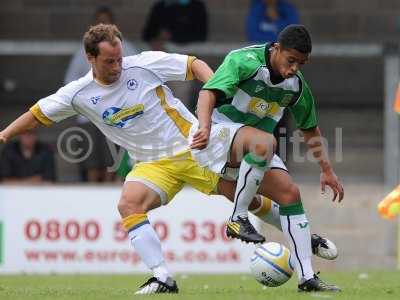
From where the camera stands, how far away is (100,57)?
9375 mm

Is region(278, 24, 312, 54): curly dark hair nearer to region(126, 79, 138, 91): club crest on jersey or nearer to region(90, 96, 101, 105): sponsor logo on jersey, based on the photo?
region(126, 79, 138, 91): club crest on jersey

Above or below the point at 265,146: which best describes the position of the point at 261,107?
above

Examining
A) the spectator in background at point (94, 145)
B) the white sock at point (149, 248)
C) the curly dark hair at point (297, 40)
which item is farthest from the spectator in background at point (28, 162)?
the curly dark hair at point (297, 40)

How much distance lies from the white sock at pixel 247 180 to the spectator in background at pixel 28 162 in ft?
22.7

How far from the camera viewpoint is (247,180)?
925 cm

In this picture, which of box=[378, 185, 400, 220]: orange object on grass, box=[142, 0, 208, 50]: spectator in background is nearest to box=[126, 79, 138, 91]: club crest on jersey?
box=[378, 185, 400, 220]: orange object on grass

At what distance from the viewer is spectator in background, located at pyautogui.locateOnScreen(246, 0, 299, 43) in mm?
16094

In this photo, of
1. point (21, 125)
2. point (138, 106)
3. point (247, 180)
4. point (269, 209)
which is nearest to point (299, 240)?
point (269, 209)

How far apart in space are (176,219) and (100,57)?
5950 millimetres

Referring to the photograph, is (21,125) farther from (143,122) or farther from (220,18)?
(220,18)

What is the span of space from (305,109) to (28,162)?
22.9 ft

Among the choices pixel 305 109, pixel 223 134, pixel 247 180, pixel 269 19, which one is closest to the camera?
pixel 247 180

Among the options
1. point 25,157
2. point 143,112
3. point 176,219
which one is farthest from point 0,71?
point 143,112

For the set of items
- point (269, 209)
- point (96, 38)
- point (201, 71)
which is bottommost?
point (269, 209)
